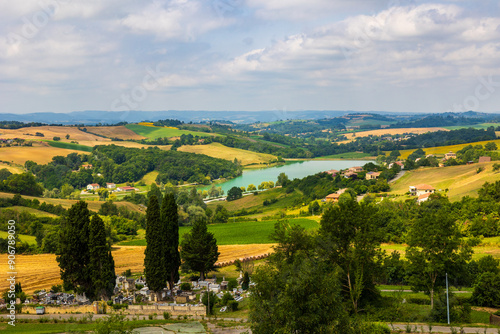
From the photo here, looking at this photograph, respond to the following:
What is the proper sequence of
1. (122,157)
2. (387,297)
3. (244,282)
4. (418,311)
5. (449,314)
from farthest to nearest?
1. (122,157)
2. (244,282)
3. (387,297)
4. (418,311)
5. (449,314)

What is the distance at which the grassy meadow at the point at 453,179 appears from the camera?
180 feet

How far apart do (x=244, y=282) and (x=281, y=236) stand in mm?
4727

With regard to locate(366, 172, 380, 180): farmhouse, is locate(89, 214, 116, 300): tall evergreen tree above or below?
above

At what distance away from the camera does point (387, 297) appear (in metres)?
24.0

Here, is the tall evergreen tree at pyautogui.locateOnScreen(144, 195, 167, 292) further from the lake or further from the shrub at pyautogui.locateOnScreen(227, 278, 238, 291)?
the lake

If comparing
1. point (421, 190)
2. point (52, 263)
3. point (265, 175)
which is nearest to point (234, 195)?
point (265, 175)

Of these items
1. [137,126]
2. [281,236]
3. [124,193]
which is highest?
[137,126]

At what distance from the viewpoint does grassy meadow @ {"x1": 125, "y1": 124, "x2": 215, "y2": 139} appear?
168750 millimetres

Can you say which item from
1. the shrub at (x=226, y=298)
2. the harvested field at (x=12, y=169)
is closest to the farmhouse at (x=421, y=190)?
the shrub at (x=226, y=298)

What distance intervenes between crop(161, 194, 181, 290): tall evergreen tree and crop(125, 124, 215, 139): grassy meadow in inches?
5595

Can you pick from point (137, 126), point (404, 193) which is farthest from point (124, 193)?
point (137, 126)

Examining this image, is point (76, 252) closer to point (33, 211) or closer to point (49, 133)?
point (33, 211)

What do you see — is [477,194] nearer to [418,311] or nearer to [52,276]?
[418,311]

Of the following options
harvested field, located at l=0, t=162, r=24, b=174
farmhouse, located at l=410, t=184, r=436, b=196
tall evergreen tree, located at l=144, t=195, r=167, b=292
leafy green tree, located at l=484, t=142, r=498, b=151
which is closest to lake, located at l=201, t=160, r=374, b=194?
leafy green tree, located at l=484, t=142, r=498, b=151
